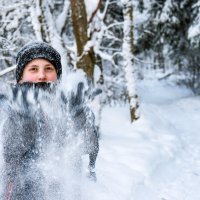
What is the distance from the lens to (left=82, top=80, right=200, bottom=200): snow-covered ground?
5035 mm

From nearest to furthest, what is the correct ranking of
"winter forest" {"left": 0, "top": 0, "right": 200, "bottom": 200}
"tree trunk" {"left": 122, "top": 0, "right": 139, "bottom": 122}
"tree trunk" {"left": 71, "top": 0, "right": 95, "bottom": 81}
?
"winter forest" {"left": 0, "top": 0, "right": 200, "bottom": 200} < "tree trunk" {"left": 71, "top": 0, "right": 95, "bottom": 81} < "tree trunk" {"left": 122, "top": 0, "right": 139, "bottom": 122}

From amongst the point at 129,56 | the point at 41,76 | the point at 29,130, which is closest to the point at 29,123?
the point at 29,130

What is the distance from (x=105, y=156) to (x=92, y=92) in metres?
3.77

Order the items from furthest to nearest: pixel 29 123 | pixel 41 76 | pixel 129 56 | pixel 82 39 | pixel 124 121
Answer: pixel 124 121 < pixel 129 56 < pixel 82 39 < pixel 41 76 < pixel 29 123

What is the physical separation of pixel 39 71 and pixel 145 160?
3.85 m

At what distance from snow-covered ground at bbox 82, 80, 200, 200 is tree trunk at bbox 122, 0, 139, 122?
0.40 metres

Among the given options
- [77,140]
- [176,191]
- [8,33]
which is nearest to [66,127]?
[77,140]

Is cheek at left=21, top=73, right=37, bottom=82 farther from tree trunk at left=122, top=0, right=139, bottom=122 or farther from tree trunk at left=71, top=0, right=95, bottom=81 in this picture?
tree trunk at left=122, top=0, right=139, bottom=122

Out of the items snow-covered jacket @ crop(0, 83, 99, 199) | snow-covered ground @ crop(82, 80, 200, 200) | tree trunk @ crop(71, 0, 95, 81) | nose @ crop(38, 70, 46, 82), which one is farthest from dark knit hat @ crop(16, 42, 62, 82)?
tree trunk @ crop(71, 0, 95, 81)

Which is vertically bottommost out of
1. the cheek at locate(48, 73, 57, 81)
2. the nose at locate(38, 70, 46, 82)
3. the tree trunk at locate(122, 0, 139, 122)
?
the tree trunk at locate(122, 0, 139, 122)

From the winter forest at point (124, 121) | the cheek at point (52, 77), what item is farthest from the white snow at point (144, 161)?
the cheek at point (52, 77)

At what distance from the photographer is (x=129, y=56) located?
906 centimetres

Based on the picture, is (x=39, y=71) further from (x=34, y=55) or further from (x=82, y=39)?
(x=82, y=39)

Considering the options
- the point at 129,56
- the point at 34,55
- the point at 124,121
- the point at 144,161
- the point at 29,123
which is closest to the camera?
the point at 29,123
